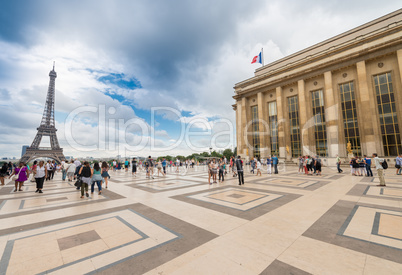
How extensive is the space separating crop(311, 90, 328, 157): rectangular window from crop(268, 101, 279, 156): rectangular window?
23.0 feet

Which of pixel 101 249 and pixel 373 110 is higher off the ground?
pixel 373 110

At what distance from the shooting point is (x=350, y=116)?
89.5 feet

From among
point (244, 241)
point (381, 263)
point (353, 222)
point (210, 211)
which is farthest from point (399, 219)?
point (210, 211)

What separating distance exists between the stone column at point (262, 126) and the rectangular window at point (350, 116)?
1312 centimetres

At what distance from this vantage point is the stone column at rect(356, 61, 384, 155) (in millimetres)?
23828

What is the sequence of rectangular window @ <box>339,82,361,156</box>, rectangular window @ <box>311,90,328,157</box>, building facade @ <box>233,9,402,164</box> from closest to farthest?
building facade @ <box>233,9,402,164</box>
rectangular window @ <box>339,82,361,156</box>
rectangular window @ <box>311,90,328,157</box>

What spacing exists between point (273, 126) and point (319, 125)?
8236 millimetres

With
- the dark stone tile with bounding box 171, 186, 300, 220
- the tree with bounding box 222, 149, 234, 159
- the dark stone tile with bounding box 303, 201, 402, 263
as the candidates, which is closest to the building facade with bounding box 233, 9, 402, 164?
the dark stone tile with bounding box 171, 186, 300, 220

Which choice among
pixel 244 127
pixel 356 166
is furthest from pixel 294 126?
pixel 356 166

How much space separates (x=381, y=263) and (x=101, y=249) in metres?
4.96

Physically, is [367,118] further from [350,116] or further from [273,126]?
[273,126]

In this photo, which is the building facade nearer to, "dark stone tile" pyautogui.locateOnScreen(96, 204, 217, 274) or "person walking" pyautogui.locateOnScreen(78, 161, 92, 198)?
"dark stone tile" pyautogui.locateOnScreen(96, 204, 217, 274)

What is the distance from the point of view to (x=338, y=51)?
92.7 ft

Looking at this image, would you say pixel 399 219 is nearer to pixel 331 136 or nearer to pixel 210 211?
pixel 210 211
